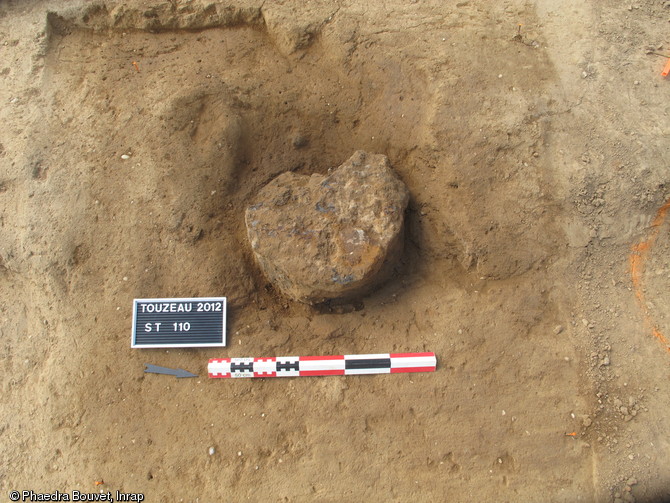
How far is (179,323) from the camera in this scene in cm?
337

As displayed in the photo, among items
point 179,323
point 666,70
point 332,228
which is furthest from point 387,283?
point 666,70

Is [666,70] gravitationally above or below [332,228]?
above

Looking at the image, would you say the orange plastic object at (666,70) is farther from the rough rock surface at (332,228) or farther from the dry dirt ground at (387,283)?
the rough rock surface at (332,228)

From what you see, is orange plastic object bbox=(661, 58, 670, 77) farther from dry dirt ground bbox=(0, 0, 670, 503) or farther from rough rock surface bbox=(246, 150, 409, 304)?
rough rock surface bbox=(246, 150, 409, 304)

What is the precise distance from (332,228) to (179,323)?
1.31 meters

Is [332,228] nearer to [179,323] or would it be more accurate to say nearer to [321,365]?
[321,365]

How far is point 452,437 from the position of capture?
3203 millimetres

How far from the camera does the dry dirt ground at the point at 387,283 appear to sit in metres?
3.20

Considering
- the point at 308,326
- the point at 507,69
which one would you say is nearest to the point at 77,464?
the point at 308,326

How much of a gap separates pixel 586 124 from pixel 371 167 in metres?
1.69

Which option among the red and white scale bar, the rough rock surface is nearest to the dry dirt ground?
the red and white scale bar

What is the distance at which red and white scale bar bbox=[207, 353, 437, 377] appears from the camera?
3309 millimetres

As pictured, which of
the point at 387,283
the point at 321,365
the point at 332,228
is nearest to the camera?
the point at 332,228

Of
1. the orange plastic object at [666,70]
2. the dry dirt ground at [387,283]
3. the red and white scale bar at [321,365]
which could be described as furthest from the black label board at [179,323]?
the orange plastic object at [666,70]
